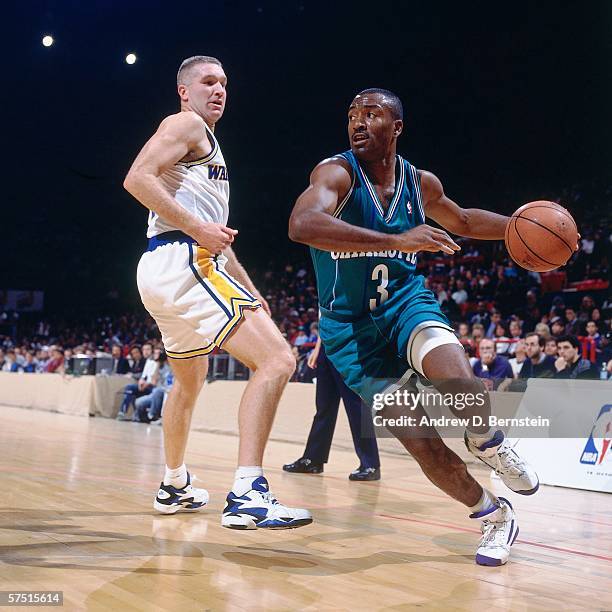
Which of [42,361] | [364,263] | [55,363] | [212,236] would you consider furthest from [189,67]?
[42,361]

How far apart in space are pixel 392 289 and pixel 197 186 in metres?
1.03

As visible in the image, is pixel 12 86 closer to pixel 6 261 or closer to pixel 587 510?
pixel 6 261

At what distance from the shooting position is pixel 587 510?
4719mm

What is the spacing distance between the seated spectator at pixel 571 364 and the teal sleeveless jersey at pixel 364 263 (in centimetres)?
435

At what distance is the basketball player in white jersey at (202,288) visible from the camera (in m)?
3.06

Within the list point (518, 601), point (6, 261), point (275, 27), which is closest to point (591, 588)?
point (518, 601)

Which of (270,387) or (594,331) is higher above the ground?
(594,331)

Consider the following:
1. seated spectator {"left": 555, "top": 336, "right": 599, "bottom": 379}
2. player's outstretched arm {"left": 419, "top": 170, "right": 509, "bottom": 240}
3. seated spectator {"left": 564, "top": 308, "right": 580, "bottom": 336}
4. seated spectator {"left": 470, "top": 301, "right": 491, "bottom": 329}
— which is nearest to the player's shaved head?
player's outstretched arm {"left": 419, "top": 170, "right": 509, "bottom": 240}

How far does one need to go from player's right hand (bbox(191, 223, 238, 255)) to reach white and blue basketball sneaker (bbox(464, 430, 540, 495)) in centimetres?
124

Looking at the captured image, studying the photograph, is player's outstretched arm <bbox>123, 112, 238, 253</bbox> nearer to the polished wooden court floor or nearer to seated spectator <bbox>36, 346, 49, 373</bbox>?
the polished wooden court floor

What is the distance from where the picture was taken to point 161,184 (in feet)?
11.3

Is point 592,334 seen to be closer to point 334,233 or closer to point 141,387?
point 334,233

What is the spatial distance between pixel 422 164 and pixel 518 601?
1640cm

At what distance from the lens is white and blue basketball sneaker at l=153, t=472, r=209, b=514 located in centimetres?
397
